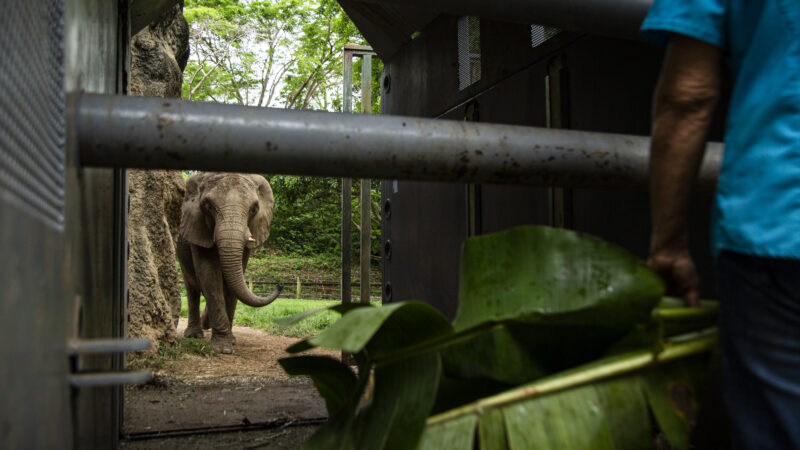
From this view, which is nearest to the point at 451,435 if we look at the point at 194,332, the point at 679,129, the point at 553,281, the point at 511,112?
the point at 553,281

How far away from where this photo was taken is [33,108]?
806mm

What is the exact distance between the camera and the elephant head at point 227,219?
909 cm

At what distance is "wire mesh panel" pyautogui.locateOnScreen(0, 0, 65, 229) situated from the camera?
2.21 feet

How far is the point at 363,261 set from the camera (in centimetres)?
602

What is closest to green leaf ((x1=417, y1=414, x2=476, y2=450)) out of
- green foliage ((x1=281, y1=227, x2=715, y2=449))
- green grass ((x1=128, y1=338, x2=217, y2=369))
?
green foliage ((x1=281, y1=227, x2=715, y2=449))

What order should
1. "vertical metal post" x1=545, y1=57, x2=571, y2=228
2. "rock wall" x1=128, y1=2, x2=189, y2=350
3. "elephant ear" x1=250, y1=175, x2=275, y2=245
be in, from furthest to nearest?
"elephant ear" x1=250, y1=175, x2=275, y2=245 < "rock wall" x1=128, y1=2, x2=189, y2=350 < "vertical metal post" x1=545, y1=57, x2=571, y2=228

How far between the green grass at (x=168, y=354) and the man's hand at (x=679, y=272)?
534 centimetres

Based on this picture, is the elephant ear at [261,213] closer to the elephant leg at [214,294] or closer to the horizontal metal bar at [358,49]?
the elephant leg at [214,294]

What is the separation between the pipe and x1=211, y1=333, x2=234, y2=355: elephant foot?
25.6 feet

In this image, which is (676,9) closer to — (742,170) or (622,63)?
(742,170)

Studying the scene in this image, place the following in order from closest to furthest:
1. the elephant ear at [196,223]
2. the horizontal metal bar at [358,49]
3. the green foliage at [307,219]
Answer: the horizontal metal bar at [358,49]
the elephant ear at [196,223]
the green foliage at [307,219]

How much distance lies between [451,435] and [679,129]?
2.28 feet

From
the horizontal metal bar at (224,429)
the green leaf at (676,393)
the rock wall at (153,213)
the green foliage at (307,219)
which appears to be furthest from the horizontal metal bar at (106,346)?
the green foliage at (307,219)

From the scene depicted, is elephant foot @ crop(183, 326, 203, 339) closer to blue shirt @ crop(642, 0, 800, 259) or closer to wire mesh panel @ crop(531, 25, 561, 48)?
wire mesh panel @ crop(531, 25, 561, 48)
